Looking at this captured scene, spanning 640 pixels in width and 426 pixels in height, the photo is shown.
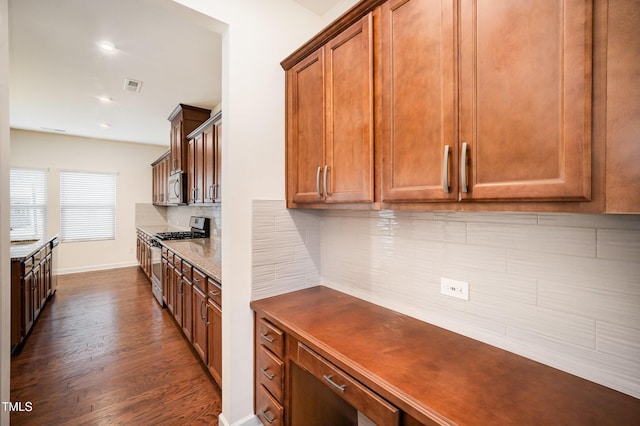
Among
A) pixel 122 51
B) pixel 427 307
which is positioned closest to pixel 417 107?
pixel 427 307

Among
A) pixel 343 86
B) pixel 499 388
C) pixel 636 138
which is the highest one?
pixel 343 86

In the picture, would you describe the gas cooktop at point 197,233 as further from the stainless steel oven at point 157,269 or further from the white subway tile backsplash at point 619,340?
the white subway tile backsplash at point 619,340

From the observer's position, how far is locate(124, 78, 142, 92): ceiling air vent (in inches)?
122

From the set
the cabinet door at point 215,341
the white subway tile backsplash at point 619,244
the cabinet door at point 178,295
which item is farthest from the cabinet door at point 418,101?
the cabinet door at point 178,295

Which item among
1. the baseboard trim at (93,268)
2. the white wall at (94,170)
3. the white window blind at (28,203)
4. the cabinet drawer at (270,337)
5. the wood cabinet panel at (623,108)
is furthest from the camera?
the baseboard trim at (93,268)

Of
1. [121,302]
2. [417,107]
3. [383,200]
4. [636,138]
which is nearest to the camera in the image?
[636,138]

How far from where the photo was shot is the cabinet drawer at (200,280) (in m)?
2.23

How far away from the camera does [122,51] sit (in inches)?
98.5

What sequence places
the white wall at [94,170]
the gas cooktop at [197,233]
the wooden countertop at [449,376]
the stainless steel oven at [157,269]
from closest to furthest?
1. the wooden countertop at [449,376]
2. the stainless steel oven at [157,269]
3. the gas cooktop at [197,233]
4. the white wall at [94,170]

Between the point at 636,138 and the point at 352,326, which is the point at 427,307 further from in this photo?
the point at 636,138

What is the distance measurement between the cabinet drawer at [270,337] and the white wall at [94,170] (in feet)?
17.6

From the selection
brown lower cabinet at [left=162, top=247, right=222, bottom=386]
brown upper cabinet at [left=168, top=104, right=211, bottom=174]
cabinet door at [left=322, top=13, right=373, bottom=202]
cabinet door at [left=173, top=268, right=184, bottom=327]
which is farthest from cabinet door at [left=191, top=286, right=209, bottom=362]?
brown upper cabinet at [left=168, top=104, right=211, bottom=174]

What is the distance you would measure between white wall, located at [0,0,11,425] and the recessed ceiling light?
1.34m

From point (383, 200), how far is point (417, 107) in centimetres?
40
